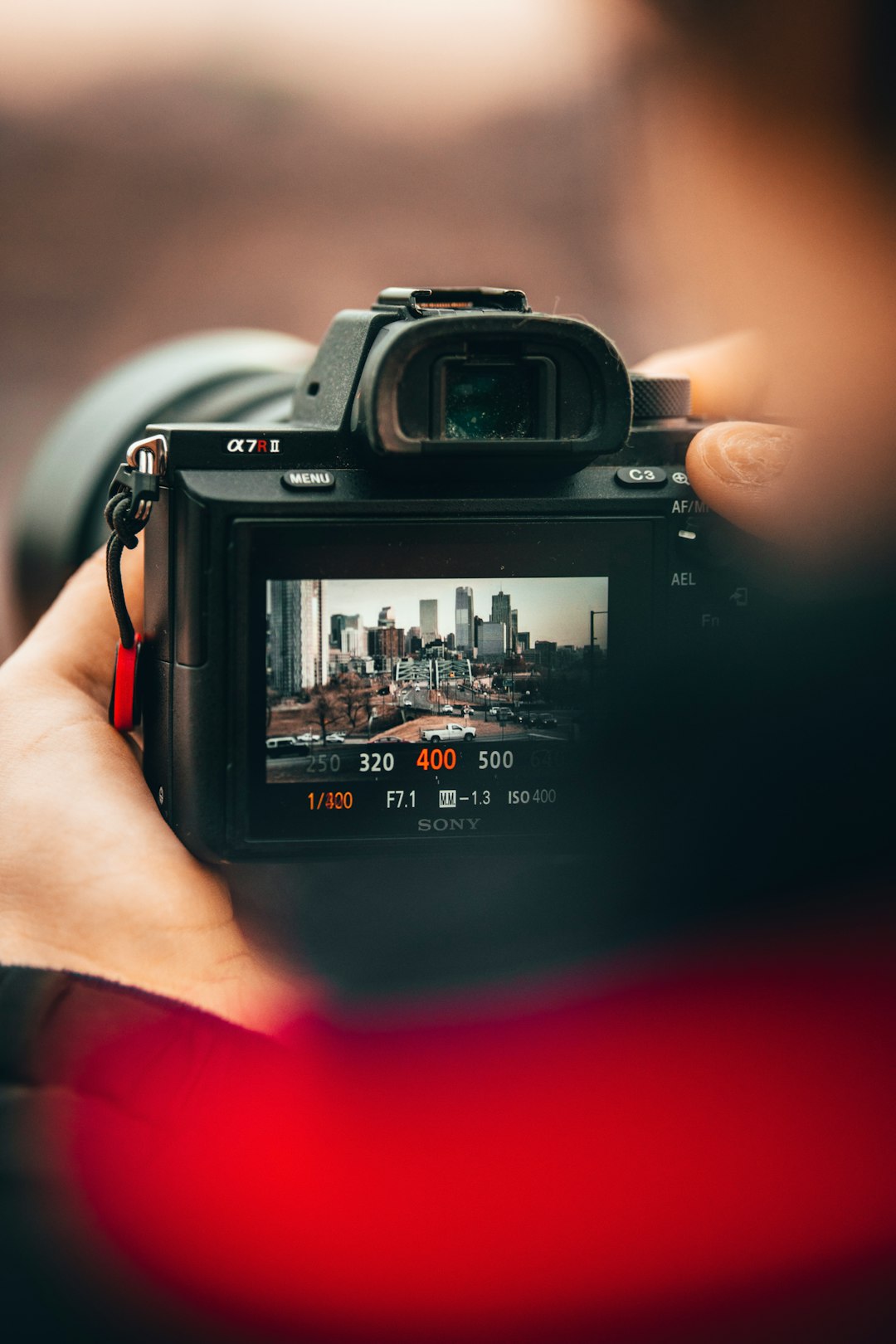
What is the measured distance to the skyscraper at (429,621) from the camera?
0.49m

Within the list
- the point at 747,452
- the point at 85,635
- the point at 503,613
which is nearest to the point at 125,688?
the point at 85,635

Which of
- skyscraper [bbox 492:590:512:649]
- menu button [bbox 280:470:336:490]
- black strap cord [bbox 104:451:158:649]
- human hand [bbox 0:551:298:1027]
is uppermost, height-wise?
menu button [bbox 280:470:336:490]

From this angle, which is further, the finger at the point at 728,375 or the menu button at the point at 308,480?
the finger at the point at 728,375

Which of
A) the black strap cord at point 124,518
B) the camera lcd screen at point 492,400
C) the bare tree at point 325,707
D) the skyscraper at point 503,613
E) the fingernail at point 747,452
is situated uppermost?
the camera lcd screen at point 492,400

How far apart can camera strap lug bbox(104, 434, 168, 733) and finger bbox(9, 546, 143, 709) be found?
21 mm

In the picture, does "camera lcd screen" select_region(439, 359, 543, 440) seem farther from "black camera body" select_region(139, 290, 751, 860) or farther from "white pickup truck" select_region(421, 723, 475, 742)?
"white pickup truck" select_region(421, 723, 475, 742)

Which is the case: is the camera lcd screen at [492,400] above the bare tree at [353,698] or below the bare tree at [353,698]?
above

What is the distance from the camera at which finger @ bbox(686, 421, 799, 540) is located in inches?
18.4

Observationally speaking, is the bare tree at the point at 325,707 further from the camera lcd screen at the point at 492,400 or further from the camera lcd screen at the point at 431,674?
the camera lcd screen at the point at 492,400

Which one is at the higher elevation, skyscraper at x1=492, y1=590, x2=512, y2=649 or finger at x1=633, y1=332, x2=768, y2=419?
finger at x1=633, y1=332, x2=768, y2=419

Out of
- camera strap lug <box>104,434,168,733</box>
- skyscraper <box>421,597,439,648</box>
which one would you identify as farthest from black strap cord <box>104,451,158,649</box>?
skyscraper <box>421,597,439,648</box>

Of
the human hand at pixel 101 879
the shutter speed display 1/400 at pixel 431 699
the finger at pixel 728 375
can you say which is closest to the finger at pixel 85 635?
the human hand at pixel 101 879

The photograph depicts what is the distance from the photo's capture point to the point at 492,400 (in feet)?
1.63

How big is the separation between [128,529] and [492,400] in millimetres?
150
